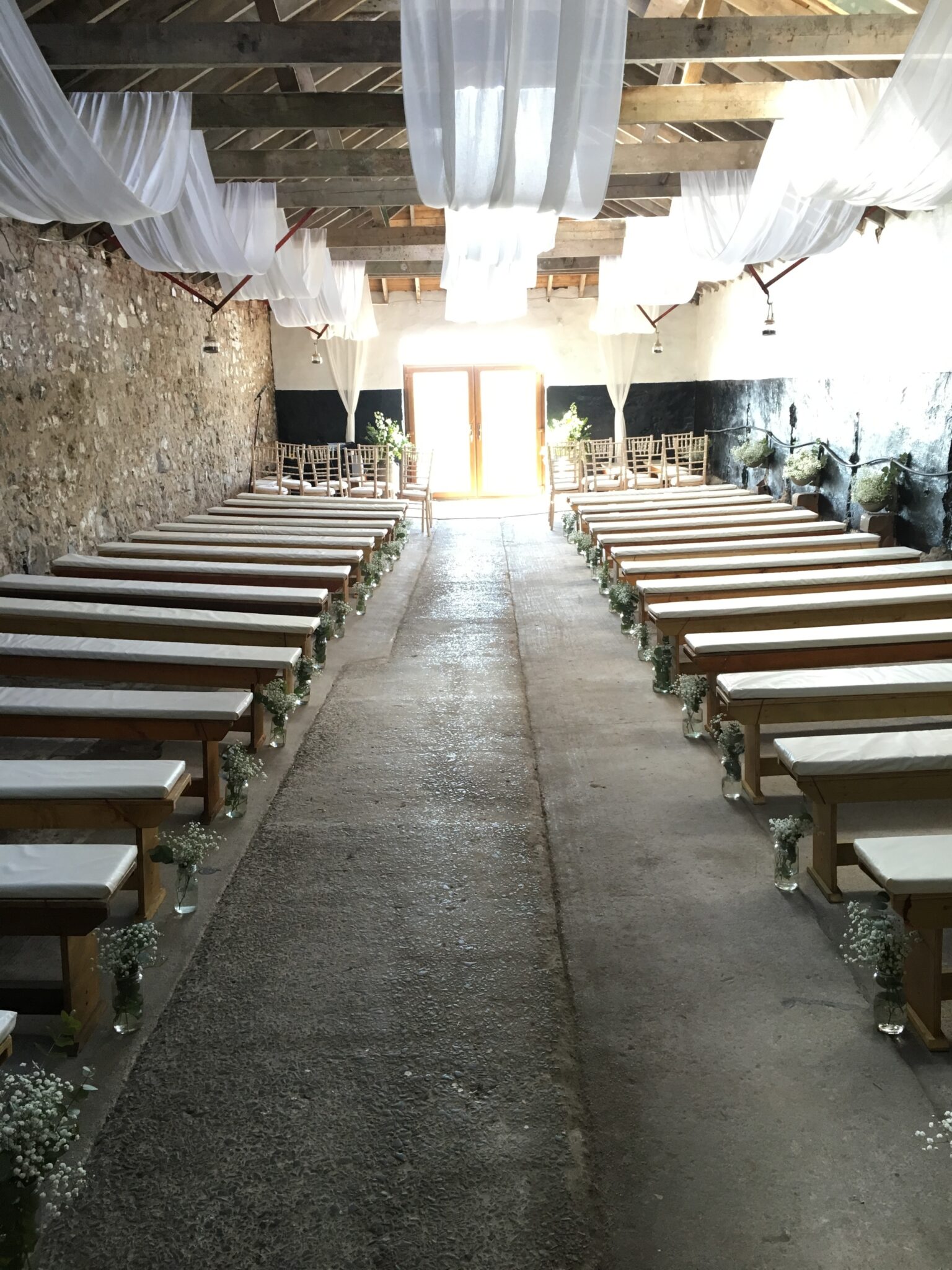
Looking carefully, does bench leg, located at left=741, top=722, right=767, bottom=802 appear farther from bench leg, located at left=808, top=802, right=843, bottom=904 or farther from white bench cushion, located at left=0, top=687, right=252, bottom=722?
white bench cushion, located at left=0, top=687, right=252, bottom=722

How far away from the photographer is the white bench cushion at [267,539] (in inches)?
269

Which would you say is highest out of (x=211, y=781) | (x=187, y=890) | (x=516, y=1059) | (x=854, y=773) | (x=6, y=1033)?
(x=854, y=773)

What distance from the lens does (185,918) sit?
2887 mm

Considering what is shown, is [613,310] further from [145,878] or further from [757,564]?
[145,878]

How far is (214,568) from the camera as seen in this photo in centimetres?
571

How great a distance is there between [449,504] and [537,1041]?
11654 millimetres

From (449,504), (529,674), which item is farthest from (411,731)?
(449,504)

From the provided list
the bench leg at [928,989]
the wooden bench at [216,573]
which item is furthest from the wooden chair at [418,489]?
the bench leg at [928,989]

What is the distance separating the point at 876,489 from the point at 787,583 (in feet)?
6.95

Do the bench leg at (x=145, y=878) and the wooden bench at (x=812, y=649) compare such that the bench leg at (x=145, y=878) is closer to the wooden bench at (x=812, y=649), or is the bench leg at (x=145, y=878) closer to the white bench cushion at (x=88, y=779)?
the white bench cushion at (x=88, y=779)

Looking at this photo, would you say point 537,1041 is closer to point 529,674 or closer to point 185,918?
point 185,918

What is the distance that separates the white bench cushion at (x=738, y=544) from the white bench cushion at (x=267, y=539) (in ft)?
5.85

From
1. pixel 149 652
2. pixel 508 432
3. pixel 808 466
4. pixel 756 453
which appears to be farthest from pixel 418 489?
pixel 149 652

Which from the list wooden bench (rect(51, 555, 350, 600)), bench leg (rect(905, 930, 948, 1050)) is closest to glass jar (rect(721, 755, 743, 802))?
bench leg (rect(905, 930, 948, 1050))
